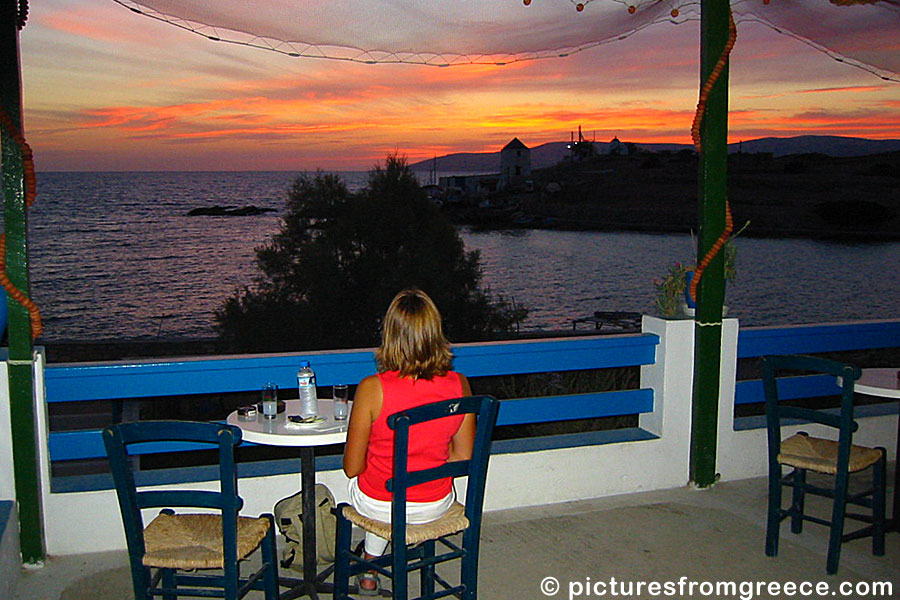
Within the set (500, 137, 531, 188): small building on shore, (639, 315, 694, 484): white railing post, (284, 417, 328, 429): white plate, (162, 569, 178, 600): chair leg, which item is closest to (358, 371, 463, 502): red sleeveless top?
(284, 417, 328, 429): white plate

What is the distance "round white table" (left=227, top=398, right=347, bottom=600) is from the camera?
8.27ft

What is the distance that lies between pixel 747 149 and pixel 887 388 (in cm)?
1205

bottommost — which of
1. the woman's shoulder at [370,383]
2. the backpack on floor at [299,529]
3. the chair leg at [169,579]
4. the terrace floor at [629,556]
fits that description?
the terrace floor at [629,556]

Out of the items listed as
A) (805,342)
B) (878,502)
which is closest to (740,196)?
(805,342)

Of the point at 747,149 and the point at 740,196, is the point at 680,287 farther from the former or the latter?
the point at 740,196

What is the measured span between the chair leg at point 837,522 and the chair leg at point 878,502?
0.20 m

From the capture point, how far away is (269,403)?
2.73 metres

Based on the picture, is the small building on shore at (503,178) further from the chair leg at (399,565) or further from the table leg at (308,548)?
the chair leg at (399,565)

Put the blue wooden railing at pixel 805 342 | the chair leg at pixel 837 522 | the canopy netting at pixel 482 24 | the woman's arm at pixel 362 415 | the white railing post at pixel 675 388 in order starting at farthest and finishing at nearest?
the blue wooden railing at pixel 805 342, the white railing post at pixel 675 388, the canopy netting at pixel 482 24, the chair leg at pixel 837 522, the woman's arm at pixel 362 415

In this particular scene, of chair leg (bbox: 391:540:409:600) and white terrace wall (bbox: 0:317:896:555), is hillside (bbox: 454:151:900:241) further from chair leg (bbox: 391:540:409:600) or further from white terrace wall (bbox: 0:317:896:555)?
chair leg (bbox: 391:540:409:600)

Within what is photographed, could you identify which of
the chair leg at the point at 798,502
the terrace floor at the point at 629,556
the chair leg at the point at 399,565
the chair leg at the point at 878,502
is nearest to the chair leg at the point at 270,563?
the chair leg at the point at 399,565

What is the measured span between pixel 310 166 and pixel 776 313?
21252 mm

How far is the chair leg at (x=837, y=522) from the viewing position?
9.85ft

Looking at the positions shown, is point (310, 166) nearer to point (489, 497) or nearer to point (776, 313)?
point (489, 497)
